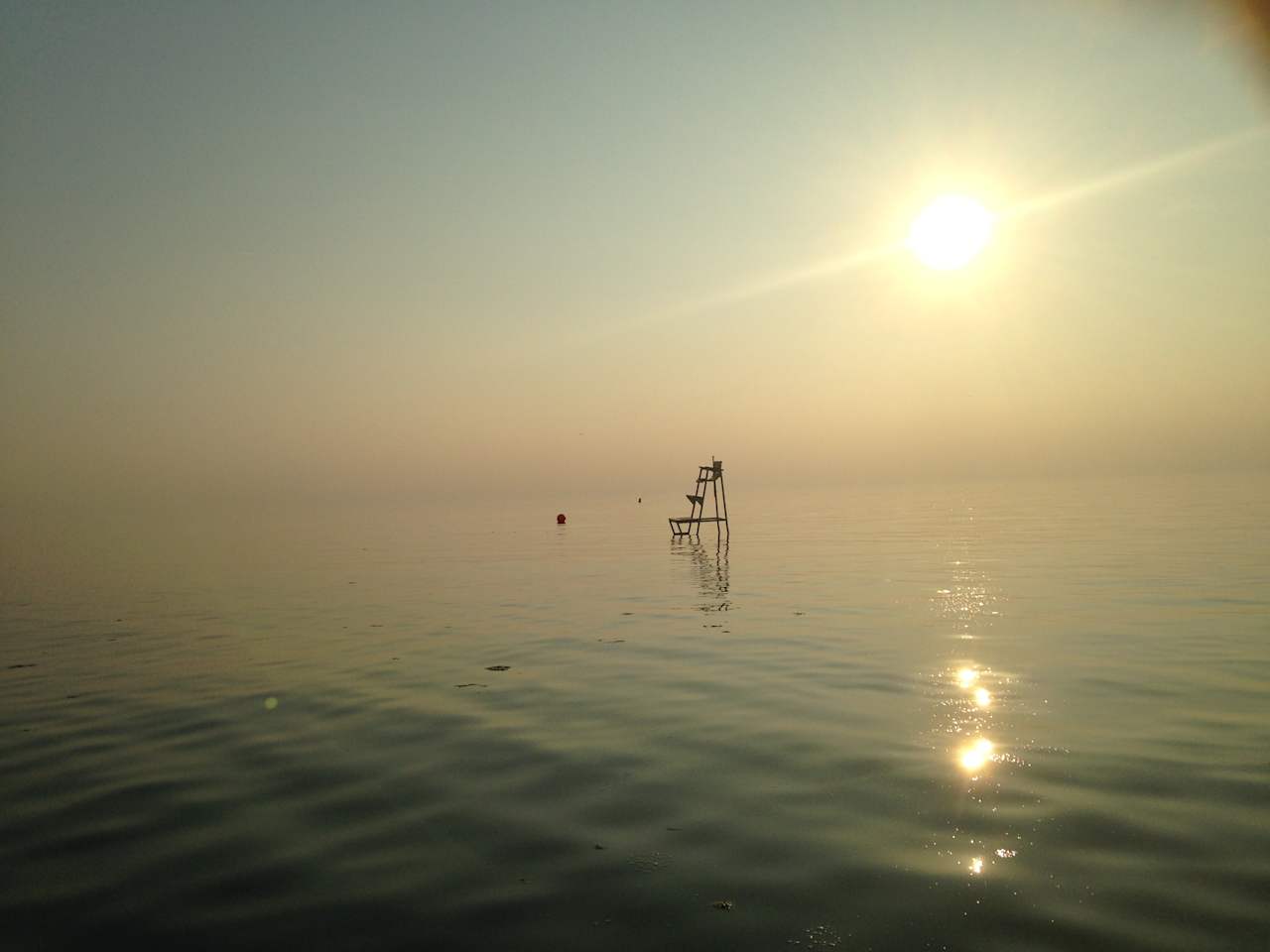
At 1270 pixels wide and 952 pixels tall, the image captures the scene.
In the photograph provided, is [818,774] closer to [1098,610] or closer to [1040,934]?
[1040,934]

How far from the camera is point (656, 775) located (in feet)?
29.8

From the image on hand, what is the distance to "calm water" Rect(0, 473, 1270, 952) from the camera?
19.5ft

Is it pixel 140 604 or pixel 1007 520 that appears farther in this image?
pixel 1007 520

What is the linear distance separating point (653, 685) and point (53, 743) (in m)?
8.57

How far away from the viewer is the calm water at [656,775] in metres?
5.95

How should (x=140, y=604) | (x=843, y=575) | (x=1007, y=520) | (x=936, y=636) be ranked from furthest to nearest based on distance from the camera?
(x=1007, y=520) < (x=843, y=575) < (x=140, y=604) < (x=936, y=636)

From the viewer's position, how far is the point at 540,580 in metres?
31.4

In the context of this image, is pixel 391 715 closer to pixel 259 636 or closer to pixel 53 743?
pixel 53 743

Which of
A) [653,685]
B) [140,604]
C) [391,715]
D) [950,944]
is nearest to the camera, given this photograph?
[950,944]

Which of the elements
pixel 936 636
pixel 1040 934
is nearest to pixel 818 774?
pixel 1040 934

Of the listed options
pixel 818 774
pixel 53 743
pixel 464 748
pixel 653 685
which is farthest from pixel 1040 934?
pixel 53 743

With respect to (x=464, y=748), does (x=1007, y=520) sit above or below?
above

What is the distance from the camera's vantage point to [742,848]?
7.03 m

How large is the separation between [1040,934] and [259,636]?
60.8ft
